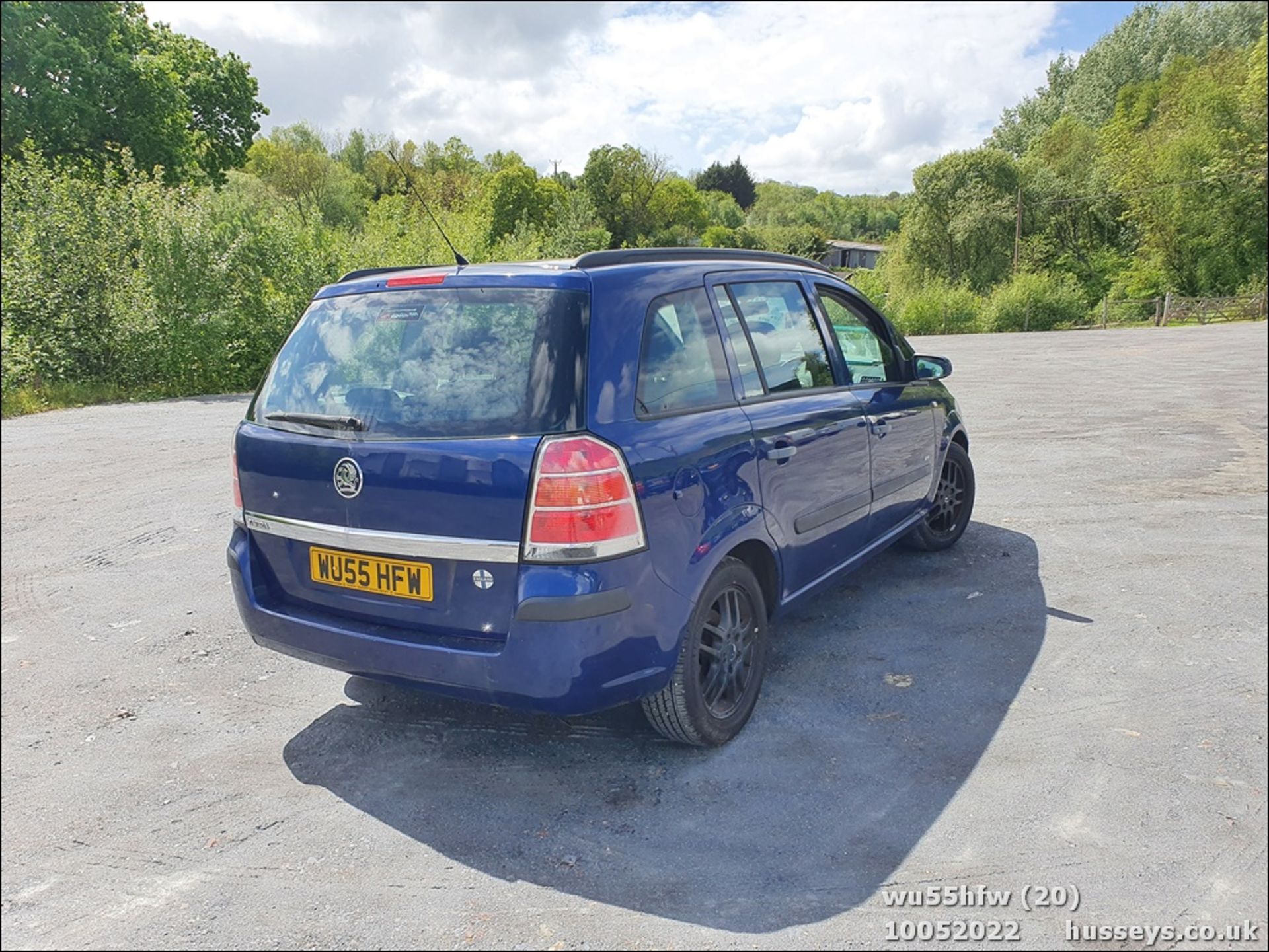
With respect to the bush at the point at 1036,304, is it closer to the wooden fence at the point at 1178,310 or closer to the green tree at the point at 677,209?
the wooden fence at the point at 1178,310

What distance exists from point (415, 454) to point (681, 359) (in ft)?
3.68

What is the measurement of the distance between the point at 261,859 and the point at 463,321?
1.92m

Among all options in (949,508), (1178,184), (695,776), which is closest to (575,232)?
(949,508)

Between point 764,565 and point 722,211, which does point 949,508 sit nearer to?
point 764,565

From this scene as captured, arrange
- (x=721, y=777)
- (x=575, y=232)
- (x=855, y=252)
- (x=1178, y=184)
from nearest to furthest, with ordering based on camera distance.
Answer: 1. (x=1178, y=184)
2. (x=721, y=777)
3. (x=575, y=232)
4. (x=855, y=252)

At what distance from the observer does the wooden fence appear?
1.63 meters

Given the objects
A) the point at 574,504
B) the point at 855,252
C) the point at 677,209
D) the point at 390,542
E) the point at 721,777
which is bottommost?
the point at 721,777

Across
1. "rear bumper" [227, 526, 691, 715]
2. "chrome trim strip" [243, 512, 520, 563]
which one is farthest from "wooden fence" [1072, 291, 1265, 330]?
"chrome trim strip" [243, 512, 520, 563]

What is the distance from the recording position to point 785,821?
119 inches

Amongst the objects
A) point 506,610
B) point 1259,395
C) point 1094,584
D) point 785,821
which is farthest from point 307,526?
point 1094,584

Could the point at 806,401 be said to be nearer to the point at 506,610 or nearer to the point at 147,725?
the point at 506,610

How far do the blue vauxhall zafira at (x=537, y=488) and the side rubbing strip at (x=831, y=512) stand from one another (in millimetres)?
49

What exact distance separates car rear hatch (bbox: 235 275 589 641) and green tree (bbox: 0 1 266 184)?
1251 mm

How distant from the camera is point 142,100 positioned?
964 inches
